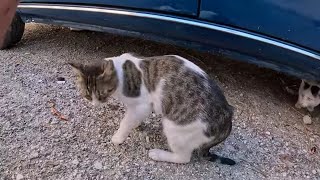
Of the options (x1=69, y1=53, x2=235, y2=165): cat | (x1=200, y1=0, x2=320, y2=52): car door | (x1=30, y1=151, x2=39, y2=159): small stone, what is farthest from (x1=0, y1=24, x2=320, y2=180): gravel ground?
(x1=200, y1=0, x2=320, y2=52): car door

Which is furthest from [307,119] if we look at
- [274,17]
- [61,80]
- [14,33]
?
[14,33]

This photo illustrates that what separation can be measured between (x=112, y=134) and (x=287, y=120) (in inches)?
50.2

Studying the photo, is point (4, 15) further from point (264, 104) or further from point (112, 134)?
point (264, 104)

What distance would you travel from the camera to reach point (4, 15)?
5.42ft

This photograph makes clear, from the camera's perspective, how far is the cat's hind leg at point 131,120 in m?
3.00

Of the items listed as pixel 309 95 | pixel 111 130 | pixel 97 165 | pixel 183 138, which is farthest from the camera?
pixel 309 95

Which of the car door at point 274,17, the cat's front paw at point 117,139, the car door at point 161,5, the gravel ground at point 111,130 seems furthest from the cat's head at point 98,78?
the car door at point 274,17

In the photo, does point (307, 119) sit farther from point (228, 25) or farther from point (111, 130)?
point (111, 130)

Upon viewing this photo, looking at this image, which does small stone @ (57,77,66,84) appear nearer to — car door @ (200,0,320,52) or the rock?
the rock

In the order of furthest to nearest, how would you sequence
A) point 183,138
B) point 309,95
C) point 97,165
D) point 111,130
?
point 309,95
point 111,130
point 97,165
point 183,138

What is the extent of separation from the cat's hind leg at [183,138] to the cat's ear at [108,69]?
1.36ft

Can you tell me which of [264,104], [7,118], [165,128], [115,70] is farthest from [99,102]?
[264,104]

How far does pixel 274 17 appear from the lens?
3.24 meters

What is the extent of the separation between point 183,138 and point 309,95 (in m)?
1.24
